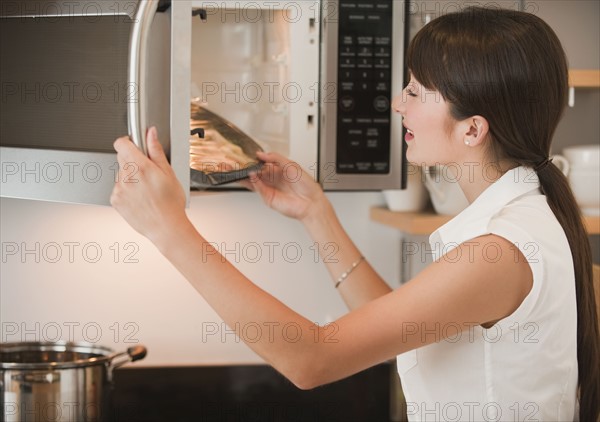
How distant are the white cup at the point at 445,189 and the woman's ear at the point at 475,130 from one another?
1.21 feet

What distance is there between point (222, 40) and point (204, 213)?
15.2 inches

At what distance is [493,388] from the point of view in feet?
3.70

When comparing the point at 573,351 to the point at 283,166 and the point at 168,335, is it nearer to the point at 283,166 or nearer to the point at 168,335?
the point at 283,166

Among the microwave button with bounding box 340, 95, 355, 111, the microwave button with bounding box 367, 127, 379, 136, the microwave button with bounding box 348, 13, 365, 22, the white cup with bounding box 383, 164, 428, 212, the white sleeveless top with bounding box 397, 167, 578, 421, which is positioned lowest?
the white sleeveless top with bounding box 397, 167, 578, 421

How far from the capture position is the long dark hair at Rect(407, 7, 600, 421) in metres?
1.12

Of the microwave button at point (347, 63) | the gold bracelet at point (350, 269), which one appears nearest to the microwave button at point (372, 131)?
the microwave button at point (347, 63)

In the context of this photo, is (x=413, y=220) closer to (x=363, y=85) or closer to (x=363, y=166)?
(x=363, y=166)

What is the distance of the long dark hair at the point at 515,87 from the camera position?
43.9 inches

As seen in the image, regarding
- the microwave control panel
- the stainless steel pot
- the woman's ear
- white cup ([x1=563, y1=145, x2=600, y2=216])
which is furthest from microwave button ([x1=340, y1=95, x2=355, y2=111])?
the stainless steel pot

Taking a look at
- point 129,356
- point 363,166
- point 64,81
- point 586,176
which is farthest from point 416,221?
point 64,81

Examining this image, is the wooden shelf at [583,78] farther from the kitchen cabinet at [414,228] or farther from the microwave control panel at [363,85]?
the microwave control panel at [363,85]

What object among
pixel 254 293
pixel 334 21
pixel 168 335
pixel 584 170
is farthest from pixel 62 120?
pixel 584 170

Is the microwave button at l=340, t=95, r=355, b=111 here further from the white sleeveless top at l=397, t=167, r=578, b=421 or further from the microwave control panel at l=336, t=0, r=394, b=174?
the white sleeveless top at l=397, t=167, r=578, b=421

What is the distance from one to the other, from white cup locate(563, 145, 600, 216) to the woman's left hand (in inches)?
33.1
